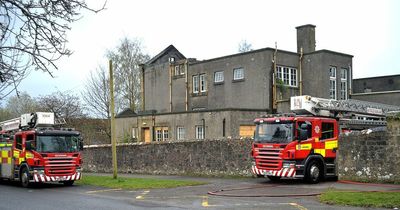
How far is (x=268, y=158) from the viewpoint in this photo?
2025 centimetres

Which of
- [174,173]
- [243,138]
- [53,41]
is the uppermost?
[53,41]

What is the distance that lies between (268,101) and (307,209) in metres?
26.2

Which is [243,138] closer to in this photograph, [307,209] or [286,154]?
[286,154]

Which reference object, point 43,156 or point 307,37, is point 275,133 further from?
point 307,37

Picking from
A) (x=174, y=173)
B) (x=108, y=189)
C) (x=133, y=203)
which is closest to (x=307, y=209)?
(x=133, y=203)

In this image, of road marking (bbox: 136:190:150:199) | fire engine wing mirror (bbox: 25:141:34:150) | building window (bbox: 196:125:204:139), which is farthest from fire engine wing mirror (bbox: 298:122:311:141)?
building window (bbox: 196:125:204:139)

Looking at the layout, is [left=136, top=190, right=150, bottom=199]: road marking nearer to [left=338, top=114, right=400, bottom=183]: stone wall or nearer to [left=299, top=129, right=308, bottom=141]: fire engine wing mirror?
[left=299, top=129, right=308, bottom=141]: fire engine wing mirror

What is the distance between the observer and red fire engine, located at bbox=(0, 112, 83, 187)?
71.7ft

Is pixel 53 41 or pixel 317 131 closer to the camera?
pixel 53 41

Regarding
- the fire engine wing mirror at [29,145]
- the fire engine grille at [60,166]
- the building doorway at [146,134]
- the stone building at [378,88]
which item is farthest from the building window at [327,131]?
the building doorway at [146,134]

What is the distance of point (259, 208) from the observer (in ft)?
43.4

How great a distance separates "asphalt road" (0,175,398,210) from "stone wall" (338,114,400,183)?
1008 millimetres

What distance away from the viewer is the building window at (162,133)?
1581 inches

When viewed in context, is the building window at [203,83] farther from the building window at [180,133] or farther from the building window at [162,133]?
the building window at [180,133]
